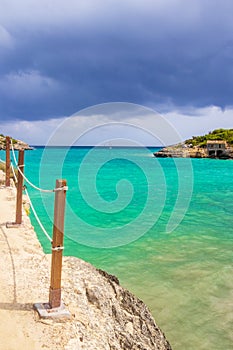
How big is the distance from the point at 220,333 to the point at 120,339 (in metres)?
3.02

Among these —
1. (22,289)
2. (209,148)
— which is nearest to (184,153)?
(209,148)

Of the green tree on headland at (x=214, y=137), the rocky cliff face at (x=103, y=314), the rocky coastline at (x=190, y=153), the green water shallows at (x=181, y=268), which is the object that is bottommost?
the green water shallows at (x=181, y=268)

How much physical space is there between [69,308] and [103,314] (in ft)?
1.82

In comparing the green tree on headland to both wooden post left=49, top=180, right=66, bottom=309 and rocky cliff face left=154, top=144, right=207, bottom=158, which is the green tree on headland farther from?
wooden post left=49, top=180, right=66, bottom=309

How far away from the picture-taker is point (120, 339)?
4.00m

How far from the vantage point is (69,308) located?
4.09 m

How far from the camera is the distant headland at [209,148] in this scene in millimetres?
90750

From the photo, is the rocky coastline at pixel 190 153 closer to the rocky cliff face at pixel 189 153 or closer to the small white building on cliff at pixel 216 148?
the rocky cliff face at pixel 189 153

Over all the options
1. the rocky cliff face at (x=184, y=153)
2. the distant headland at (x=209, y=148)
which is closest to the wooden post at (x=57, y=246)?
the distant headland at (x=209, y=148)

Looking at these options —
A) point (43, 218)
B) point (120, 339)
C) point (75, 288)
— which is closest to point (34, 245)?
point (75, 288)

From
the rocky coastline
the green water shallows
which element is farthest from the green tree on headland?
the green water shallows

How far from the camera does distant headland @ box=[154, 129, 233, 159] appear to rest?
90750 mm

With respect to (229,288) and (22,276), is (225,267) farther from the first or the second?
(22,276)

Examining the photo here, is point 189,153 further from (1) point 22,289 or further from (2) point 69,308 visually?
(2) point 69,308
